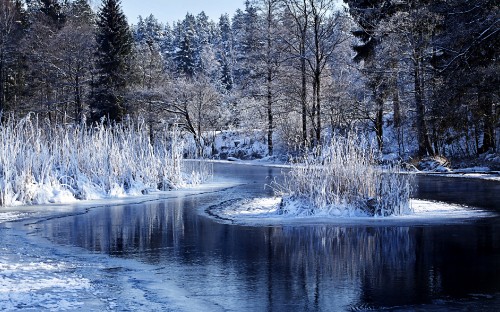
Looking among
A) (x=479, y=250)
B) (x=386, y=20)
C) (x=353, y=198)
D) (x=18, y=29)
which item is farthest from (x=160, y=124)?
(x=479, y=250)

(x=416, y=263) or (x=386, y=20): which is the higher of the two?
(x=386, y=20)

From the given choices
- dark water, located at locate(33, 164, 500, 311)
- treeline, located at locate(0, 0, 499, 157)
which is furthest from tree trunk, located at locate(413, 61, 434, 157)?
dark water, located at locate(33, 164, 500, 311)

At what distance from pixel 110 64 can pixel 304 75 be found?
47.7 feet

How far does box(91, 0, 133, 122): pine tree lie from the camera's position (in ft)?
130

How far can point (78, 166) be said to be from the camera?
1504 centimetres

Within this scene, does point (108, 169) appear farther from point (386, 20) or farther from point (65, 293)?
point (386, 20)

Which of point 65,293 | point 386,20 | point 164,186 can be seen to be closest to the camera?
point 65,293

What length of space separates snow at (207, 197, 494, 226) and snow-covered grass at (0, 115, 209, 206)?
4163 mm

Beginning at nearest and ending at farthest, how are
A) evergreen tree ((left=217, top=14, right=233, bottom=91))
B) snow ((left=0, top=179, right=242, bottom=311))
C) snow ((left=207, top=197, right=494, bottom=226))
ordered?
snow ((left=0, top=179, right=242, bottom=311)) < snow ((left=207, top=197, right=494, bottom=226)) < evergreen tree ((left=217, top=14, right=233, bottom=91))

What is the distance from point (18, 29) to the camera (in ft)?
145

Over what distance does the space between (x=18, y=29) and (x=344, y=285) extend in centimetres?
4381

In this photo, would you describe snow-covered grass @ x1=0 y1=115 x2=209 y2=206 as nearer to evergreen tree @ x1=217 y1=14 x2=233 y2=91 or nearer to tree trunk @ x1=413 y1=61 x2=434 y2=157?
tree trunk @ x1=413 y1=61 x2=434 y2=157

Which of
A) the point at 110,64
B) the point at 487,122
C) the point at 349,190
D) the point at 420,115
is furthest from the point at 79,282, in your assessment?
the point at 110,64

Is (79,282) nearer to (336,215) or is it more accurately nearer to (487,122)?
(336,215)
